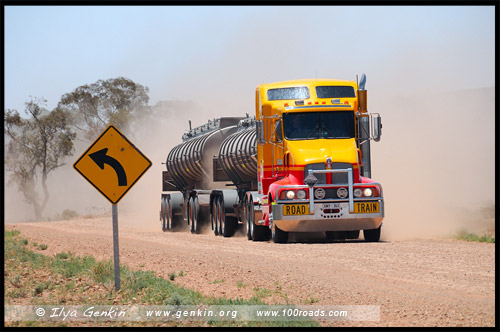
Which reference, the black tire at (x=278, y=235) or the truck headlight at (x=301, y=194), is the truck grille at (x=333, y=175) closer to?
the truck headlight at (x=301, y=194)

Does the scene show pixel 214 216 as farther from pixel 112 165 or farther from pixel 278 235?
pixel 112 165

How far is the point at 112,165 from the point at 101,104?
62.8 meters

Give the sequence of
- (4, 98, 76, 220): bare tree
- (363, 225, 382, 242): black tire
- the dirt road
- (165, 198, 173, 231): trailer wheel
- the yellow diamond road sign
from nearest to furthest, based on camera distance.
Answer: the dirt road, the yellow diamond road sign, (363, 225, 382, 242): black tire, (165, 198, 173, 231): trailer wheel, (4, 98, 76, 220): bare tree

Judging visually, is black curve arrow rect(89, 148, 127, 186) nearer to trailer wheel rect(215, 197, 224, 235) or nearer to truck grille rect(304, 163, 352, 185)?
truck grille rect(304, 163, 352, 185)

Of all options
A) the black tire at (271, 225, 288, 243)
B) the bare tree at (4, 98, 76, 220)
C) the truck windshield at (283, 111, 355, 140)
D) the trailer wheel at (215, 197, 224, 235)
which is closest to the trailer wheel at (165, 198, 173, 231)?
the trailer wheel at (215, 197, 224, 235)

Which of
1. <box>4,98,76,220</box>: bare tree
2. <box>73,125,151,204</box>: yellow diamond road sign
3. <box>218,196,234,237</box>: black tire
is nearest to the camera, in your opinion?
<box>73,125,151,204</box>: yellow diamond road sign

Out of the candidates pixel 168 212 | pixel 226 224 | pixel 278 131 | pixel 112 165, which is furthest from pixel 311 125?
pixel 168 212

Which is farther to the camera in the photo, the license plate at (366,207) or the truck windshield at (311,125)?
the truck windshield at (311,125)

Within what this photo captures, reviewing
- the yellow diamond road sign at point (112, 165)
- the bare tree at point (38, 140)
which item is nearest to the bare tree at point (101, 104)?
the bare tree at point (38, 140)

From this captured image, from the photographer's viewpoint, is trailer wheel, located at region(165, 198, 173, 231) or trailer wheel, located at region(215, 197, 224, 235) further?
trailer wheel, located at region(165, 198, 173, 231)

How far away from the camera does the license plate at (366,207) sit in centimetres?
2011

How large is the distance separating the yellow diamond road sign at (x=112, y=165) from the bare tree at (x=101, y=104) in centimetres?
6037

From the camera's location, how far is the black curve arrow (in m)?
12.5

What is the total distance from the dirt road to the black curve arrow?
2.02 meters
